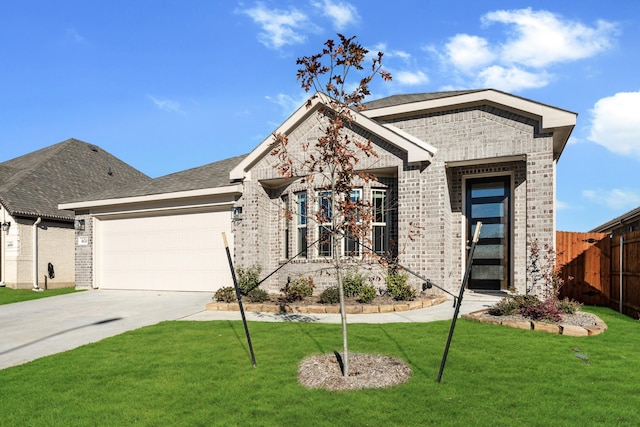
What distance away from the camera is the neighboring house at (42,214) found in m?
18.5

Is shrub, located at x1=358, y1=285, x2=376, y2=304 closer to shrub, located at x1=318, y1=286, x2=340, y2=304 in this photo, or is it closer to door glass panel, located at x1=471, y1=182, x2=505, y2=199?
shrub, located at x1=318, y1=286, x2=340, y2=304

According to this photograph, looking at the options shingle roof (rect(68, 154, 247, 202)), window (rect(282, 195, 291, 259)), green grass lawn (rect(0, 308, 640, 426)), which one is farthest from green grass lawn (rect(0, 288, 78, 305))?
green grass lawn (rect(0, 308, 640, 426))

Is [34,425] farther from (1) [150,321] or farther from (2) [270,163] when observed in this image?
(2) [270,163]

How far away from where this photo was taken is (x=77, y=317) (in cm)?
1102

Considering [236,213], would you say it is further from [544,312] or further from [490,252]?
[544,312]

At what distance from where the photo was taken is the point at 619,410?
4.55m

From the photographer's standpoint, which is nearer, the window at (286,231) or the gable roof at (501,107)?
the gable roof at (501,107)

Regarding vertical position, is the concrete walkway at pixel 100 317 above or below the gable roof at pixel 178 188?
below

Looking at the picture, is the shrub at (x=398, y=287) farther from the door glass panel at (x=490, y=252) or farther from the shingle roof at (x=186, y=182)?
the shingle roof at (x=186, y=182)

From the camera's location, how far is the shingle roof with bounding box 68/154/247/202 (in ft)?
50.6

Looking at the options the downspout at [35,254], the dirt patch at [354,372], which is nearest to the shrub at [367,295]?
the dirt patch at [354,372]

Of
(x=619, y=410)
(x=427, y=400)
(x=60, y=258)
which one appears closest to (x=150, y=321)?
(x=427, y=400)

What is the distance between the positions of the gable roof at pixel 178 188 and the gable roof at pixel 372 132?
1101 millimetres

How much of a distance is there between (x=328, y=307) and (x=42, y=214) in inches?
583
